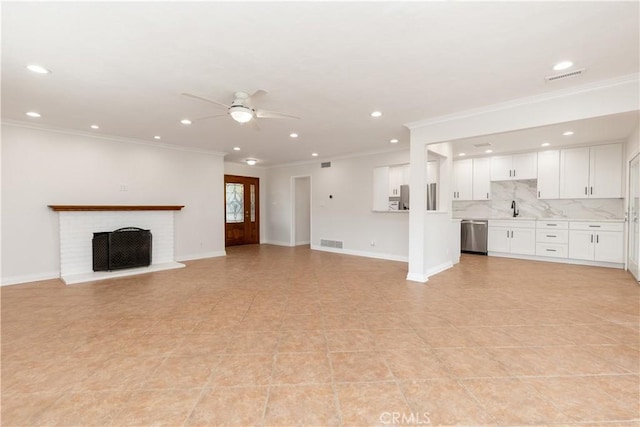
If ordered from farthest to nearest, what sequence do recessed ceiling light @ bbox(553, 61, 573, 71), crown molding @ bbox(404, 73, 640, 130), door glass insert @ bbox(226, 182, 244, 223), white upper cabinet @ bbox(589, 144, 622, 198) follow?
door glass insert @ bbox(226, 182, 244, 223)
white upper cabinet @ bbox(589, 144, 622, 198)
crown molding @ bbox(404, 73, 640, 130)
recessed ceiling light @ bbox(553, 61, 573, 71)

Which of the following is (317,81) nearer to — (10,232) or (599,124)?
(599,124)

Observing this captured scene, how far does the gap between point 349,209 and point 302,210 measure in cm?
225

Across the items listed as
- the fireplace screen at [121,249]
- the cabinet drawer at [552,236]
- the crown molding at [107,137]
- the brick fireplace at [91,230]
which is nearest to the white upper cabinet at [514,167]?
the cabinet drawer at [552,236]

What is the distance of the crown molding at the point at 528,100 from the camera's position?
9.72ft

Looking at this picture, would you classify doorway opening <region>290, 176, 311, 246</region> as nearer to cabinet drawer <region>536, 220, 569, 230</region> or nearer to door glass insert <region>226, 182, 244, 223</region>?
door glass insert <region>226, 182, 244, 223</region>

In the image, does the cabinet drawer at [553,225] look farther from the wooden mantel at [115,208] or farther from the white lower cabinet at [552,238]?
the wooden mantel at [115,208]

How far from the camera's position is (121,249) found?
540cm

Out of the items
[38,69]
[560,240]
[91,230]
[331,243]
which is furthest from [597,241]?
[91,230]

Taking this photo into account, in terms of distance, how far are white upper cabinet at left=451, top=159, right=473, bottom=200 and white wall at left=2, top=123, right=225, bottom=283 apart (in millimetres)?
6232

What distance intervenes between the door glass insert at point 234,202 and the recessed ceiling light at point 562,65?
7.73 meters

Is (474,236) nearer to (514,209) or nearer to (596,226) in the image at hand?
(514,209)

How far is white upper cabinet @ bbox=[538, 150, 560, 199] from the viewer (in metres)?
6.32

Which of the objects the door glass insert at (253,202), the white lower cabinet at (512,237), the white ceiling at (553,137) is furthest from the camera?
the door glass insert at (253,202)

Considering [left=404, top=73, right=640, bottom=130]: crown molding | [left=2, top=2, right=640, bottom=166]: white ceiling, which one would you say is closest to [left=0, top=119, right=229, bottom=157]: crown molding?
[left=2, top=2, right=640, bottom=166]: white ceiling
